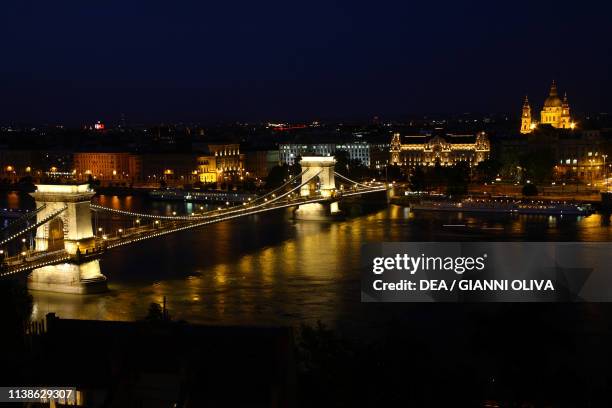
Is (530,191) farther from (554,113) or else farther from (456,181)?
(554,113)

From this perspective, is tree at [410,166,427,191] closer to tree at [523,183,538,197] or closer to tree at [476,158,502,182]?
tree at [523,183,538,197]

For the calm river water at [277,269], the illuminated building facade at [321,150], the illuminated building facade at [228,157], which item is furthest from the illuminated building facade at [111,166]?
the calm river water at [277,269]

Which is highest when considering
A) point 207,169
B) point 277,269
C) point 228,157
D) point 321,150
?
point 321,150

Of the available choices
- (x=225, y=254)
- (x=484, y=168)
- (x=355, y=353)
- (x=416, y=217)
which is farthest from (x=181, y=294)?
(x=484, y=168)

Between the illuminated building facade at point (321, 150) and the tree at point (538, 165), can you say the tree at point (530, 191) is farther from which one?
the illuminated building facade at point (321, 150)

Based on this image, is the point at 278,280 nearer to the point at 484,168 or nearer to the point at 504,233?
the point at 504,233

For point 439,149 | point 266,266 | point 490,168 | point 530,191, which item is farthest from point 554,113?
point 266,266

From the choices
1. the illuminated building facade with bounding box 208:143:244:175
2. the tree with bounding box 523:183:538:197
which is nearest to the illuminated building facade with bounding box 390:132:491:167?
the illuminated building facade with bounding box 208:143:244:175
